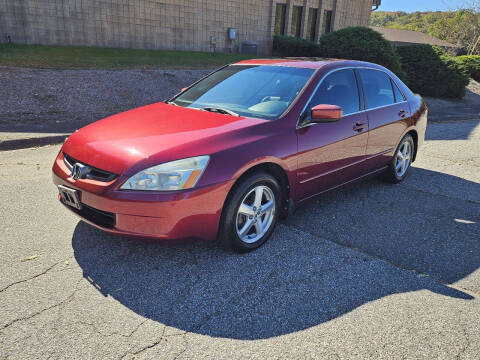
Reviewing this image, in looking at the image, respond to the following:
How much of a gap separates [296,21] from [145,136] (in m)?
22.9

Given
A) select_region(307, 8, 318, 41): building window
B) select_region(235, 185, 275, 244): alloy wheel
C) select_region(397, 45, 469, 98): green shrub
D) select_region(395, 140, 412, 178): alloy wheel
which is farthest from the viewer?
select_region(307, 8, 318, 41): building window

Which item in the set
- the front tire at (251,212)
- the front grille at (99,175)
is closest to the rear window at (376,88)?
the front tire at (251,212)

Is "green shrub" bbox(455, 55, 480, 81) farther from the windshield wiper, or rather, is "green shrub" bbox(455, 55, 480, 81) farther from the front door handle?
the windshield wiper

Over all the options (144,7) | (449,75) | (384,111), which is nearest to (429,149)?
(384,111)

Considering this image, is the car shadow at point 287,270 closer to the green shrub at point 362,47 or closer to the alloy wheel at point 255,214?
the alloy wheel at point 255,214

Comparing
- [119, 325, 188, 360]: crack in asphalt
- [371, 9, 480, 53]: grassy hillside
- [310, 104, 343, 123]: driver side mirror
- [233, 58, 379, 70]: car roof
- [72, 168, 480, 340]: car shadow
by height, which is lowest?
[72, 168, 480, 340]: car shadow

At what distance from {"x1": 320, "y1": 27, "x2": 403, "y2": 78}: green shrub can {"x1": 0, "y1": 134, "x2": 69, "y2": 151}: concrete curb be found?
10658mm

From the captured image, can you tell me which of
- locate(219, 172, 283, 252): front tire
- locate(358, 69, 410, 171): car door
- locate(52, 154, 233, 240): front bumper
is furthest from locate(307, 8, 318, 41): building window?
locate(52, 154, 233, 240): front bumper

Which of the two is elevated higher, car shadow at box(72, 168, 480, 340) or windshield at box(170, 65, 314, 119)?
windshield at box(170, 65, 314, 119)

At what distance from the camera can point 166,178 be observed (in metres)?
2.95

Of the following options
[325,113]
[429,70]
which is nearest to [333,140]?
[325,113]

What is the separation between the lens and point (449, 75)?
16391mm

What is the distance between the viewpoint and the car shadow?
8.99ft

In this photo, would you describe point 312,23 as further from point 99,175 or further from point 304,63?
point 99,175
